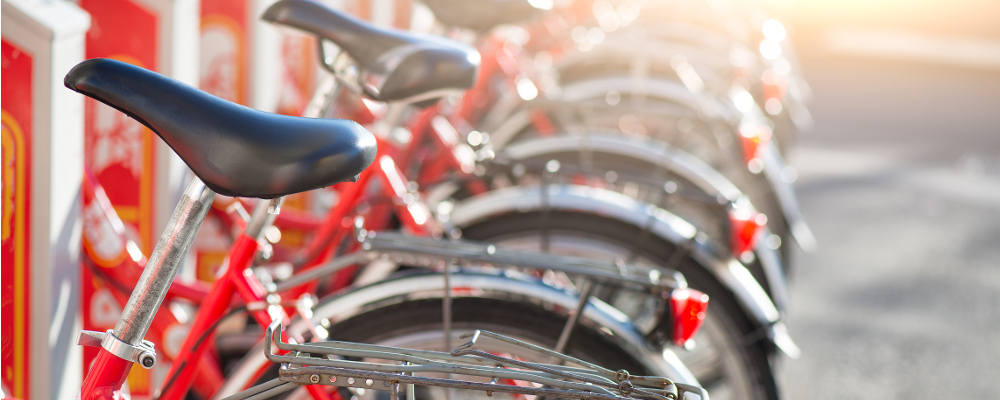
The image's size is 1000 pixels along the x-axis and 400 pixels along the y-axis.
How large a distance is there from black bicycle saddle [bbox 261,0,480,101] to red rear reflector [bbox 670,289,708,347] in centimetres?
57

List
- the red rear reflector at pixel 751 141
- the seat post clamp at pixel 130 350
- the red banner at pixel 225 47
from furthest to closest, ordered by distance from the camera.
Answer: the red banner at pixel 225 47, the red rear reflector at pixel 751 141, the seat post clamp at pixel 130 350

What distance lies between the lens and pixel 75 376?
1.71 meters

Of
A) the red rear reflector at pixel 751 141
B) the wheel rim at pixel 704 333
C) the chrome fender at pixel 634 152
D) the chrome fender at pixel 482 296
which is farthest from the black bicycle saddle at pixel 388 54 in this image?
the red rear reflector at pixel 751 141

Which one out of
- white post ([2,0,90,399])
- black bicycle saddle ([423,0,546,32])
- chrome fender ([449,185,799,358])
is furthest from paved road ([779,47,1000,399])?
white post ([2,0,90,399])

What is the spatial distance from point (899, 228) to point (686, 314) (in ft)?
11.7

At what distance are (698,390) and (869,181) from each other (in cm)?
477

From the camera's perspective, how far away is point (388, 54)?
168 cm

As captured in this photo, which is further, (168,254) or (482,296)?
(482,296)

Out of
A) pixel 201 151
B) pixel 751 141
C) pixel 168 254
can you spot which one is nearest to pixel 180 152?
pixel 201 151

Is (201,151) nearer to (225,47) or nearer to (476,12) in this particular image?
(476,12)

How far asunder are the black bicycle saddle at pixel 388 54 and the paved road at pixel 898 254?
1714 millimetres

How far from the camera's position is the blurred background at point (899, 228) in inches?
122

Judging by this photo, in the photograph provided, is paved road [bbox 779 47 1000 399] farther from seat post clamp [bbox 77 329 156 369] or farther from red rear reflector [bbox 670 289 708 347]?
seat post clamp [bbox 77 329 156 369]

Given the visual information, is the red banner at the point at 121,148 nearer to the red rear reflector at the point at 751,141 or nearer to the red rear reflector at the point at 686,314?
the red rear reflector at the point at 686,314
